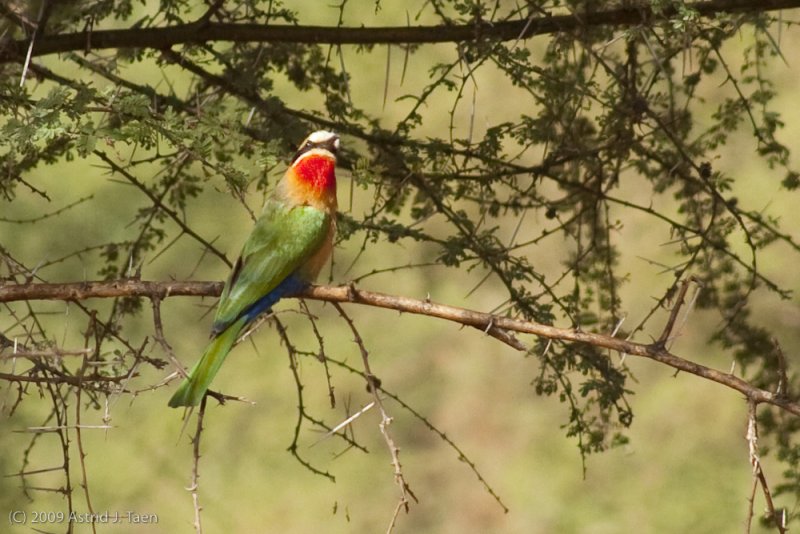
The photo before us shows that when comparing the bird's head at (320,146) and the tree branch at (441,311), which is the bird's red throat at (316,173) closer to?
the bird's head at (320,146)

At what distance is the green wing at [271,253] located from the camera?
3.47 meters

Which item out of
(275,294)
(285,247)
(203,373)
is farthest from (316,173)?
(203,373)

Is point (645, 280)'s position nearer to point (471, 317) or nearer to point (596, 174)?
point (596, 174)

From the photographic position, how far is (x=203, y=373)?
3.27 m

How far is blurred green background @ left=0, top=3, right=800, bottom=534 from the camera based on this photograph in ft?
25.6

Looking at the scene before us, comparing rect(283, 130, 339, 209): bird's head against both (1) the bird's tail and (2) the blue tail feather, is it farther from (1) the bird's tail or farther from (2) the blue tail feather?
(1) the bird's tail

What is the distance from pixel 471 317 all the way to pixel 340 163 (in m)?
1.70

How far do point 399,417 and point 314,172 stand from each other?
501cm

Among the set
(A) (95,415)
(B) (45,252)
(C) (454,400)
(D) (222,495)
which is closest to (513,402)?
(C) (454,400)

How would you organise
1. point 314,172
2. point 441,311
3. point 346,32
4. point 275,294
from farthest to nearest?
point 346,32 < point 314,172 < point 275,294 < point 441,311

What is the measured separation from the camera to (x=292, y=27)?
4082mm

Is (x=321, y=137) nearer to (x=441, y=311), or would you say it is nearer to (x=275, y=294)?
(x=275, y=294)

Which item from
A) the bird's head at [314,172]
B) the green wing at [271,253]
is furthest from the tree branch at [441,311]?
the bird's head at [314,172]

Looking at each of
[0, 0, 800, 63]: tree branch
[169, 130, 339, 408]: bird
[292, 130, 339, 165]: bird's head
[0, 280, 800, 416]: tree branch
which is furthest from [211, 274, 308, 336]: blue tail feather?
[0, 0, 800, 63]: tree branch
